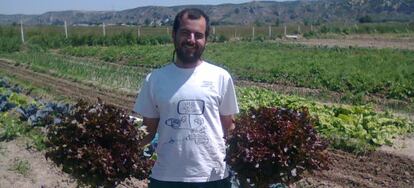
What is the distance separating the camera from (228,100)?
12.9 feet

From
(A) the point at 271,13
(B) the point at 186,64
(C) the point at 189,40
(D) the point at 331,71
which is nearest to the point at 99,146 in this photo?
(B) the point at 186,64

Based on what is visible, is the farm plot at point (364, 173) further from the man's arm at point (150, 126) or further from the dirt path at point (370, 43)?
the dirt path at point (370, 43)

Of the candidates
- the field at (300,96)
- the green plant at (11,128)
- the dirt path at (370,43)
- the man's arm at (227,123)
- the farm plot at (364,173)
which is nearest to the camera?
the man's arm at (227,123)

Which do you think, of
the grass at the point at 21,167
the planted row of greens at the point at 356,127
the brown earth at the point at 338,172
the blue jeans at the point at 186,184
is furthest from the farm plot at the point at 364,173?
the blue jeans at the point at 186,184

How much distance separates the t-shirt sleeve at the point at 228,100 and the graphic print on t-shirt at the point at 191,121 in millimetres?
204

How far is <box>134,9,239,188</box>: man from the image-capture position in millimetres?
3750

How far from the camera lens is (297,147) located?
3895 millimetres

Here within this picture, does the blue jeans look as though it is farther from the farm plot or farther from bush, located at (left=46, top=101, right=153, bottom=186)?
the farm plot

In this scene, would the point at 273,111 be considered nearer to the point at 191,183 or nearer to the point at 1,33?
the point at 191,183

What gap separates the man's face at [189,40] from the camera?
3748 millimetres

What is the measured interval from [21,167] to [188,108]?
4.88 meters

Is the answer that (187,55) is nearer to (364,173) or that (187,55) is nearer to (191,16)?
(191,16)

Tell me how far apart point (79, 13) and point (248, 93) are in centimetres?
18434

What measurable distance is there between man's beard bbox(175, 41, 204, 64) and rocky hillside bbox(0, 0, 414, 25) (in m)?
98.7
